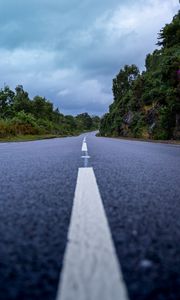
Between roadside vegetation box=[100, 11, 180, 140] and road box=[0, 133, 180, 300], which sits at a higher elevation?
roadside vegetation box=[100, 11, 180, 140]

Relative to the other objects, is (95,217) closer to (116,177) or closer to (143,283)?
(143,283)

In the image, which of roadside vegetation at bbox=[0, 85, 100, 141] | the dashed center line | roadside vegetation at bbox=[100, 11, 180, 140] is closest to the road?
the dashed center line

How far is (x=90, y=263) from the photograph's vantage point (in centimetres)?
118

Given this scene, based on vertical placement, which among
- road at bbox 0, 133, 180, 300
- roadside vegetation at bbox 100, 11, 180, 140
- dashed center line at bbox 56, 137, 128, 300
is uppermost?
roadside vegetation at bbox 100, 11, 180, 140

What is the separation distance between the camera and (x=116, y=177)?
3.71 m

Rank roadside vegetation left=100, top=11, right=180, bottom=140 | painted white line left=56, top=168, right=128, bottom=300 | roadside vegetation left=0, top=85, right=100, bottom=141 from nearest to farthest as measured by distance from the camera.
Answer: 1. painted white line left=56, top=168, right=128, bottom=300
2. roadside vegetation left=100, top=11, right=180, bottom=140
3. roadside vegetation left=0, top=85, right=100, bottom=141

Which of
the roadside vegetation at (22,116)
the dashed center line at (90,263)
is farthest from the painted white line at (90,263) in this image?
the roadside vegetation at (22,116)

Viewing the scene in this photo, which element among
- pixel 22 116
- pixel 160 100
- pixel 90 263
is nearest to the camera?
pixel 90 263

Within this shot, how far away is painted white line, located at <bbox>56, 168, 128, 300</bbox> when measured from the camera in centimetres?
96

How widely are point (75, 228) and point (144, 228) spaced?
35 cm

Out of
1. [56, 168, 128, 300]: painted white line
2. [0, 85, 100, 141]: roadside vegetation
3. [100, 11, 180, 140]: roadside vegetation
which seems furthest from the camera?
[0, 85, 100, 141]: roadside vegetation

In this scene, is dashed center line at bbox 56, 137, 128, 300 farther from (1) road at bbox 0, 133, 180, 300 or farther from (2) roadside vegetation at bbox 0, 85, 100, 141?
(2) roadside vegetation at bbox 0, 85, 100, 141

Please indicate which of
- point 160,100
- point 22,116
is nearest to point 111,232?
point 160,100

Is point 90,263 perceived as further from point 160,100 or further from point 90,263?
point 160,100
